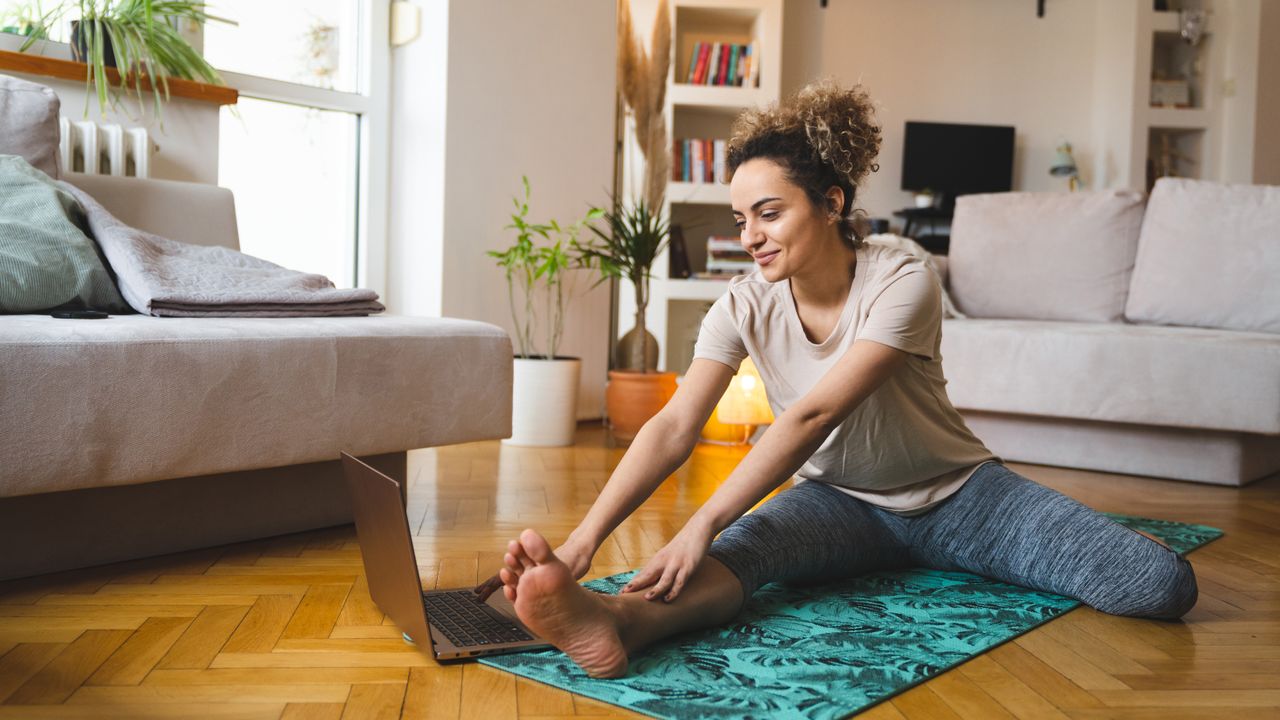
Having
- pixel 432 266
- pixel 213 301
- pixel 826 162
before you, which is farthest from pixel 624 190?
pixel 826 162

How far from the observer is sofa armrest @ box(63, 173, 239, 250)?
2279 mm

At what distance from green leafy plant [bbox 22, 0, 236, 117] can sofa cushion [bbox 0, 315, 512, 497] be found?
1.14 m

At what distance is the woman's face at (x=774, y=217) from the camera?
4.88 feet

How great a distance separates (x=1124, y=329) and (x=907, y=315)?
2031 mm

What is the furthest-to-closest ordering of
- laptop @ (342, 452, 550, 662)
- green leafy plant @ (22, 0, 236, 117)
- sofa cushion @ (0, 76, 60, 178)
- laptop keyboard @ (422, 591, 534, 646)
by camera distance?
green leafy plant @ (22, 0, 236, 117) < sofa cushion @ (0, 76, 60, 178) < laptop keyboard @ (422, 591, 534, 646) < laptop @ (342, 452, 550, 662)

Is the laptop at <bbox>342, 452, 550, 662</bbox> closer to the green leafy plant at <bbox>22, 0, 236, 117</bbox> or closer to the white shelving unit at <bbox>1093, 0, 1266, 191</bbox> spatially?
the green leafy plant at <bbox>22, 0, 236, 117</bbox>

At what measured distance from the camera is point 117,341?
62.1 inches

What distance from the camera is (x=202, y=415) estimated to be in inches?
66.4

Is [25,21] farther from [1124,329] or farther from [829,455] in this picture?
[1124,329]

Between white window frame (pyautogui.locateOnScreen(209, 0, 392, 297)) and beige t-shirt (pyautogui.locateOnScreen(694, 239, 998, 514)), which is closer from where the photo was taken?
beige t-shirt (pyautogui.locateOnScreen(694, 239, 998, 514))

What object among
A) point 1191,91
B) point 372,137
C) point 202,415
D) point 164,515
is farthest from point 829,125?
point 1191,91

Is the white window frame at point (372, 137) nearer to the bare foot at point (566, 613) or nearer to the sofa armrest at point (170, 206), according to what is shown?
the sofa armrest at point (170, 206)

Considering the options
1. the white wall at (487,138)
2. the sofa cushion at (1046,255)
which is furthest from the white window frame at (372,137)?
the sofa cushion at (1046,255)

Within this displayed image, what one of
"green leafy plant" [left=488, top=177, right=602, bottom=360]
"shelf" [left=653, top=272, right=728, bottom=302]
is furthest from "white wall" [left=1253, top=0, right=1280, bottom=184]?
"green leafy plant" [left=488, top=177, right=602, bottom=360]
